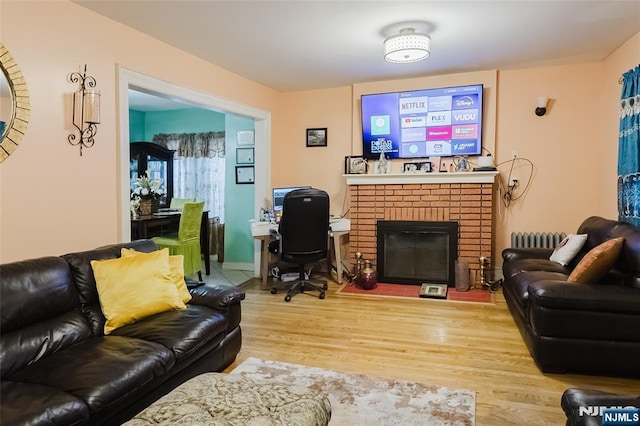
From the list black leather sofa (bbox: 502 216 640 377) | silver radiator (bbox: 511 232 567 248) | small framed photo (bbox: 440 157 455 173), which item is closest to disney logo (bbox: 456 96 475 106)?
small framed photo (bbox: 440 157 455 173)

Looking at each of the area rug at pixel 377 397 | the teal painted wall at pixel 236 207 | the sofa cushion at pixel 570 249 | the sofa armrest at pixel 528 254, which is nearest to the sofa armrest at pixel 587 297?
the area rug at pixel 377 397

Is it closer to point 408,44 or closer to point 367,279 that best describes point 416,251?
point 367,279

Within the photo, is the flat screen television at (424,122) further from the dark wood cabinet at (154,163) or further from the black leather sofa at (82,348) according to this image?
the dark wood cabinet at (154,163)

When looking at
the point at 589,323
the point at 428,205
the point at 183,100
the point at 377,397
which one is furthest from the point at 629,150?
the point at 183,100

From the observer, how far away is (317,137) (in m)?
5.39

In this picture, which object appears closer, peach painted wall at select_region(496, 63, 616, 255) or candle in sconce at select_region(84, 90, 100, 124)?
candle in sconce at select_region(84, 90, 100, 124)

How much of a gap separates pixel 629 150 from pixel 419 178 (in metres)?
1.96

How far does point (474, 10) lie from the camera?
2.88m

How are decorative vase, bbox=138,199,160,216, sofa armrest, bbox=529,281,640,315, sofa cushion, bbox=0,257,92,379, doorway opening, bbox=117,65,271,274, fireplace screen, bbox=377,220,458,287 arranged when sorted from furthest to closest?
decorative vase, bbox=138,199,160,216 → fireplace screen, bbox=377,220,458,287 → doorway opening, bbox=117,65,271,274 → sofa armrest, bbox=529,281,640,315 → sofa cushion, bbox=0,257,92,379

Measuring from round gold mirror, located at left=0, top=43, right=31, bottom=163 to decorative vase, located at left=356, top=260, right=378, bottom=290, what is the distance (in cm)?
342

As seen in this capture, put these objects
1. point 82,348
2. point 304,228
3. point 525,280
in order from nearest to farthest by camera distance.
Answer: point 82,348 < point 525,280 < point 304,228

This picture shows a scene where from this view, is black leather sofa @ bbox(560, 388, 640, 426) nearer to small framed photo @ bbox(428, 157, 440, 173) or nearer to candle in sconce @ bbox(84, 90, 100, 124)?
candle in sconce @ bbox(84, 90, 100, 124)

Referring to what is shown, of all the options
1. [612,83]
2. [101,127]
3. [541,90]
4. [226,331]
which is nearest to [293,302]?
[226,331]

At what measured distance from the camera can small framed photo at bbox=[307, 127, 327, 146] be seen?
5.36 m
